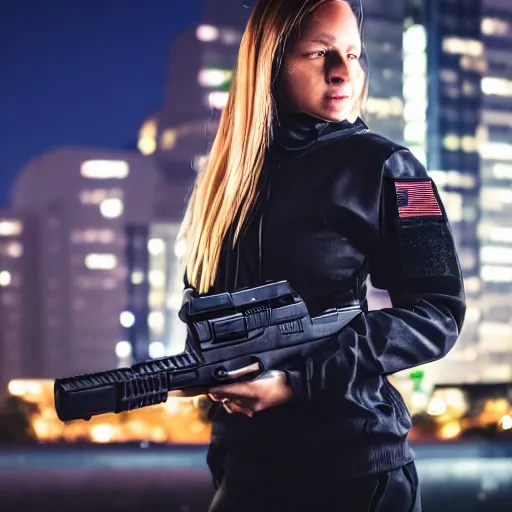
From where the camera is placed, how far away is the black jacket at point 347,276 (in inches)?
49.9

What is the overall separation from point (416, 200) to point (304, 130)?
262 mm

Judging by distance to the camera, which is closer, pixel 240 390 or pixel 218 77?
pixel 240 390

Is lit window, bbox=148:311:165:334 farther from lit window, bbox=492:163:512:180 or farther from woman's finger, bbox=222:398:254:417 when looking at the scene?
woman's finger, bbox=222:398:254:417

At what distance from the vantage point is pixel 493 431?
5090 mm

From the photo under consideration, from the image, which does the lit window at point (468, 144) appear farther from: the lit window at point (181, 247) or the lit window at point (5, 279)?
the lit window at point (181, 247)

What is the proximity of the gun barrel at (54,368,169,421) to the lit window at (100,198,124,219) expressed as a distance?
26.2 feet

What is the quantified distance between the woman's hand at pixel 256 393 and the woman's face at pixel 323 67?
497 mm

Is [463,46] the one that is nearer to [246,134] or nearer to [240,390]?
[246,134]

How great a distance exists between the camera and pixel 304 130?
1461mm

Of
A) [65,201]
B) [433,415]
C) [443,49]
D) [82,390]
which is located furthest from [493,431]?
[443,49]

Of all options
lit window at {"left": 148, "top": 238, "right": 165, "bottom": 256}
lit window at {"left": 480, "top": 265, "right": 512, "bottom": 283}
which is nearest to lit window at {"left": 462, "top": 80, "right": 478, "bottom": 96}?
lit window at {"left": 480, "top": 265, "right": 512, "bottom": 283}

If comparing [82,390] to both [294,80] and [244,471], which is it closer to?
[244,471]

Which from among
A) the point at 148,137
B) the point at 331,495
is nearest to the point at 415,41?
the point at 148,137

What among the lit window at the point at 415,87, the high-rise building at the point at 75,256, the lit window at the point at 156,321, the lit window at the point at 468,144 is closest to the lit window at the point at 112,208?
the high-rise building at the point at 75,256
